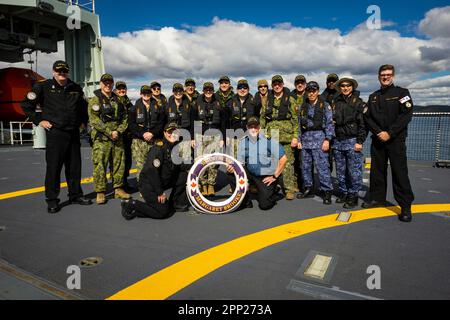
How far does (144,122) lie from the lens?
16.6 feet

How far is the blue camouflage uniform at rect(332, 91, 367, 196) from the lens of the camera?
423cm

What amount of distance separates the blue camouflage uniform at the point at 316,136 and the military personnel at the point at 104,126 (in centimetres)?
310

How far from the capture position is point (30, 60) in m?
18.1

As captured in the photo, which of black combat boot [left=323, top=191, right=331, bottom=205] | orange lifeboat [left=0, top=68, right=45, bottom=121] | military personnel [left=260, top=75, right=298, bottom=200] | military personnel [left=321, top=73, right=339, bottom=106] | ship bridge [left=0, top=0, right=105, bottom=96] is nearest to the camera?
black combat boot [left=323, top=191, right=331, bottom=205]

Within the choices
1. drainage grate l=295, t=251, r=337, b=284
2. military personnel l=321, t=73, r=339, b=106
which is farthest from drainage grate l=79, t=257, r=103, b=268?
military personnel l=321, t=73, r=339, b=106

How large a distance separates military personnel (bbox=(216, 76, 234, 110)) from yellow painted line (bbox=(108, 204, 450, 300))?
9.16 feet

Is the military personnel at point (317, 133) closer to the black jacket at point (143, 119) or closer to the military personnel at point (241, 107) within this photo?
the military personnel at point (241, 107)

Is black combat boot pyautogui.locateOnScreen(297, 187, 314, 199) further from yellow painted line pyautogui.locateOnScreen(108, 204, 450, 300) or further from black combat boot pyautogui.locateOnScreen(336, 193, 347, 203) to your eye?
yellow painted line pyautogui.locateOnScreen(108, 204, 450, 300)

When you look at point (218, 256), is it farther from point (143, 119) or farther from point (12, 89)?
point (12, 89)

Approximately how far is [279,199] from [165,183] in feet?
6.33

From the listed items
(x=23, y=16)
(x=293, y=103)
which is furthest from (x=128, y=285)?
(x=23, y=16)

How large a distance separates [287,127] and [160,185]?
239 centimetres

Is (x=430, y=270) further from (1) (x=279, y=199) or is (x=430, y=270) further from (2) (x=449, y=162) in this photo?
(2) (x=449, y=162)

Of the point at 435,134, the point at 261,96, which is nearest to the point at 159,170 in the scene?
the point at 261,96
